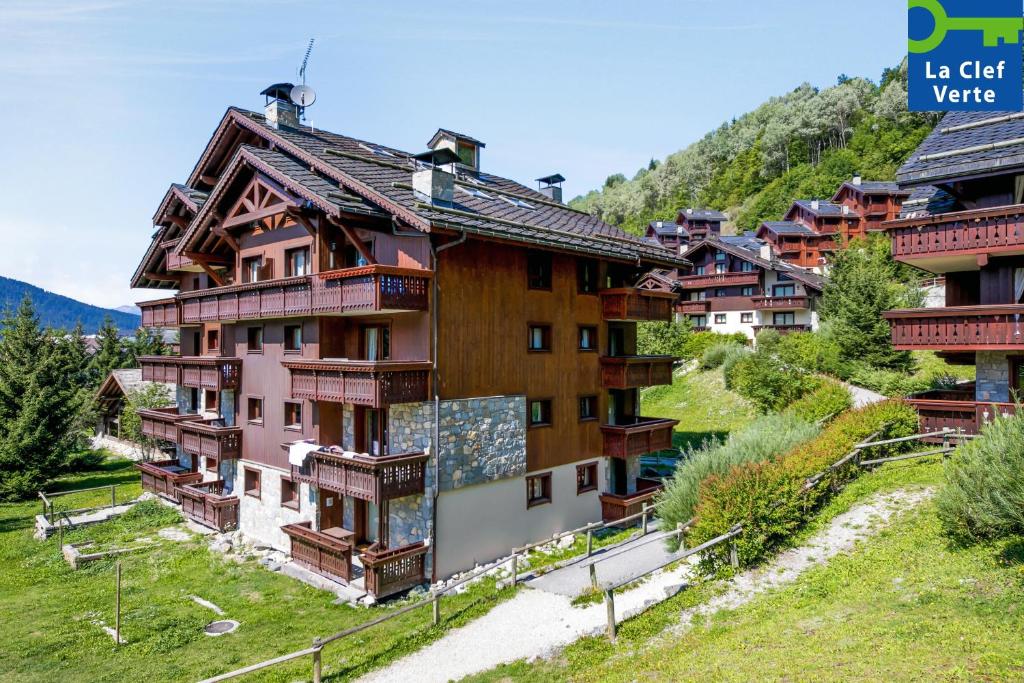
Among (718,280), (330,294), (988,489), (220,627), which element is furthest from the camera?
(718,280)

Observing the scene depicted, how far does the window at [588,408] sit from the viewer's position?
2178cm

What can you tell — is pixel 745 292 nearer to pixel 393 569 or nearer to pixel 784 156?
pixel 393 569

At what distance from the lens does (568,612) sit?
43.6ft

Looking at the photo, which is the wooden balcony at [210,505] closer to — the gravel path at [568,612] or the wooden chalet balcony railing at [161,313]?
the wooden chalet balcony railing at [161,313]

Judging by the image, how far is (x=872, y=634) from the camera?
8867mm

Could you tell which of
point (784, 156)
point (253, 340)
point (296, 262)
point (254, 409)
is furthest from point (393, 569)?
point (784, 156)

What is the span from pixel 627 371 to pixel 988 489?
12.0m

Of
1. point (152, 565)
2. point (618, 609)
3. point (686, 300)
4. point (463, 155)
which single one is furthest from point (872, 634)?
point (686, 300)

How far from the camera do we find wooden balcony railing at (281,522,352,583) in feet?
54.8

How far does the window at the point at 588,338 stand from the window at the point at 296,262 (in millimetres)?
9605

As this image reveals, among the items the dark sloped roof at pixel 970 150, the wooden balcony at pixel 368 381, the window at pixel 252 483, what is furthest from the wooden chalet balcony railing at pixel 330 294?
the dark sloped roof at pixel 970 150

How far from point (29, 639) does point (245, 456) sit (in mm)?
8762

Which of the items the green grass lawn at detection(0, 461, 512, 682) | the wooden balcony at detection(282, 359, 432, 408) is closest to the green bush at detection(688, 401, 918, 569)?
the green grass lawn at detection(0, 461, 512, 682)

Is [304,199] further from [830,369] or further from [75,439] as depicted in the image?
[830,369]
